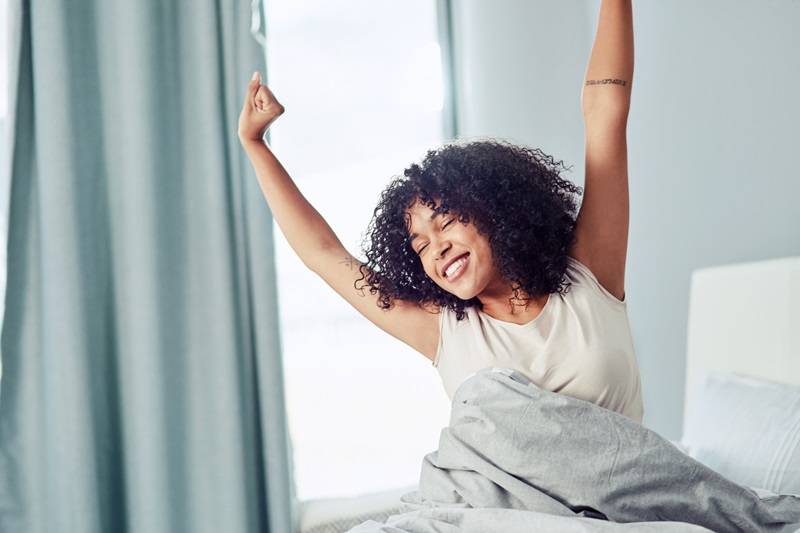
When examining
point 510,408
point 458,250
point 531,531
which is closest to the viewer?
point 531,531

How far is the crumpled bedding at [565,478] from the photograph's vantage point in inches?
41.8

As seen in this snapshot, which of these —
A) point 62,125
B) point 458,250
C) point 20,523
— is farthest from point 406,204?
point 20,523

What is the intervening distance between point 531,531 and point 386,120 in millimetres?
1848

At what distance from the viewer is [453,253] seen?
1.26 metres

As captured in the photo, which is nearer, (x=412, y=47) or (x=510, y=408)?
(x=510, y=408)

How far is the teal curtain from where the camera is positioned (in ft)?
6.64

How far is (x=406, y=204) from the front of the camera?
4.41 ft

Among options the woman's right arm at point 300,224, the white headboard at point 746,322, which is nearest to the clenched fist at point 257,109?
the woman's right arm at point 300,224

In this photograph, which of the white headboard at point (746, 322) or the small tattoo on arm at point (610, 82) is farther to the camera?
the white headboard at point (746, 322)

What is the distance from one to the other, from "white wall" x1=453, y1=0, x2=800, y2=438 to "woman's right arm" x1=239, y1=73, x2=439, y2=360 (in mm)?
961

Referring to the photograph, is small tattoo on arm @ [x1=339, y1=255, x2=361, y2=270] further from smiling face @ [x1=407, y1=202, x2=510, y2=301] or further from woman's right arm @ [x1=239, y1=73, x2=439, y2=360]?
smiling face @ [x1=407, y1=202, x2=510, y2=301]

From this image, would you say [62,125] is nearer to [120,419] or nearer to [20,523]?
[120,419]

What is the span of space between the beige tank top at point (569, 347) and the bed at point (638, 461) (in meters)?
0.08

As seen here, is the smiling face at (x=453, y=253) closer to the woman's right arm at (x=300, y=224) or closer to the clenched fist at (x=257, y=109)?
the woman's right arm at (x=300, y=224)
